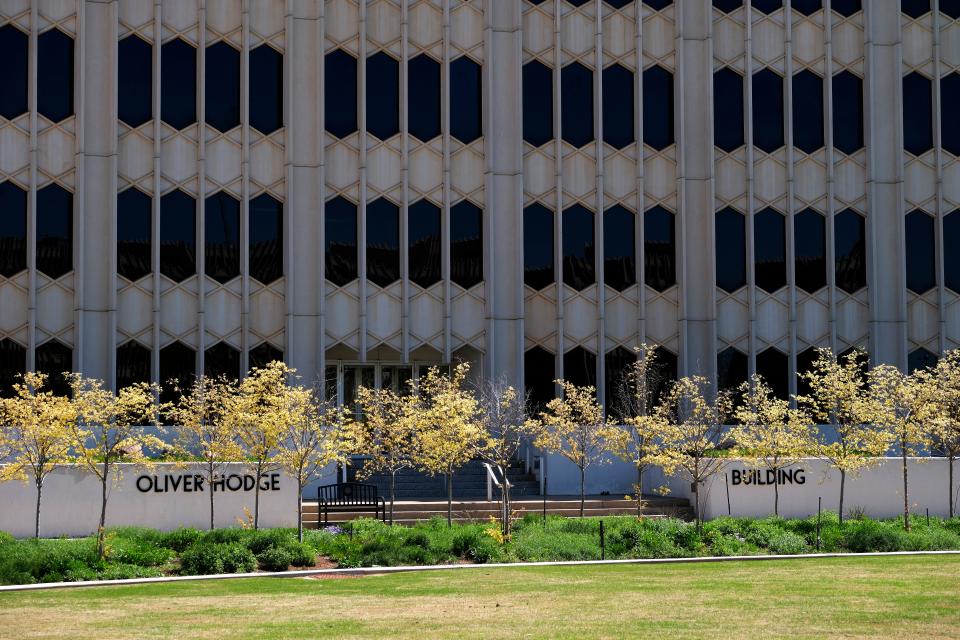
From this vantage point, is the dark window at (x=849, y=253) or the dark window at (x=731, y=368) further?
the dark window at (x=849, y=253)

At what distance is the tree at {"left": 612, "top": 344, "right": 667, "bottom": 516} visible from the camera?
31.2 m

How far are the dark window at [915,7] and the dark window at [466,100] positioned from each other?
14.7 meters

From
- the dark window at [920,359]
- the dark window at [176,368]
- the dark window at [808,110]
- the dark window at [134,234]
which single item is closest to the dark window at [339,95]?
the dark window at [134,234]

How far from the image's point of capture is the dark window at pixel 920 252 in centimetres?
4244

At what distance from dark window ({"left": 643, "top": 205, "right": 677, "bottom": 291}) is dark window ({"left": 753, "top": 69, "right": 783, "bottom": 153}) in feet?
13.8

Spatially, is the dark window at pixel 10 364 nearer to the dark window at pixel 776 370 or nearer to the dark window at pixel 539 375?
the dark window at pixel 539 375

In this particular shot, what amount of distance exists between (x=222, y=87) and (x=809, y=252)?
19339 millimetres

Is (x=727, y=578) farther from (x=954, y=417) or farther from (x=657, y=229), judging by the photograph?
(x=657, y=229)

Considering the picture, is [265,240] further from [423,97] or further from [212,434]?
[212,434]

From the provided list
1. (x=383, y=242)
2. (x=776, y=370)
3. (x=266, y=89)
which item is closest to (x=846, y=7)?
(x=776, y=370)

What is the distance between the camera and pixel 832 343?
4166cm

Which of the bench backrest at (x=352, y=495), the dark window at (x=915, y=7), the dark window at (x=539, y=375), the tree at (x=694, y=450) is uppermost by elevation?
the dark window at (x=915, y=7)

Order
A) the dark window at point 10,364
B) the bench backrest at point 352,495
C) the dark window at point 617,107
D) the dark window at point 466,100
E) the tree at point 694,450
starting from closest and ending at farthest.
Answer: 1. the tree at point 694,450
2. the bench backrest at point 352,495
3. the dark window at point 10,364
4. the dark window at point 466,100
5. the dark window at point 617,107

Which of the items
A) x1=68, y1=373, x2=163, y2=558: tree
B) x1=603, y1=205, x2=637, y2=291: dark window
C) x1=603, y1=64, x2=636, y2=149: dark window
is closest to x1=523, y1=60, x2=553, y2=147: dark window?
x1=603, y1=64, x2=636, y2=149: dark window
